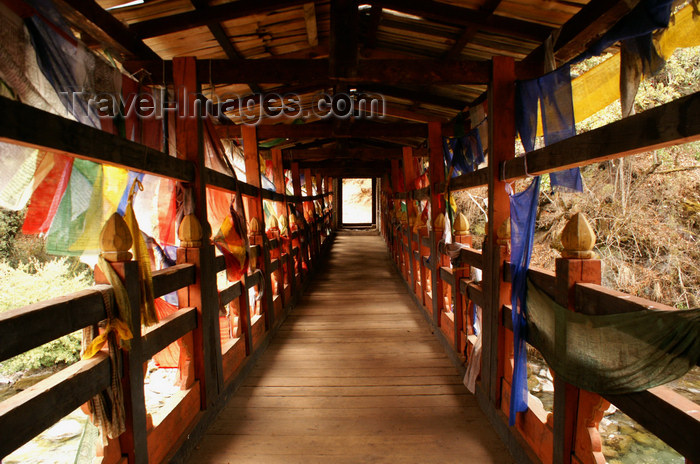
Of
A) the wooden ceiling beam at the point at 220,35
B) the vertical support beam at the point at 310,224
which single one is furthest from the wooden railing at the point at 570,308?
the vertical support beam at the point at 310,224

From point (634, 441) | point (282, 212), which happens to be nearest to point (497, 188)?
point (282, 212)

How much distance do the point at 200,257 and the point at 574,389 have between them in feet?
7.42

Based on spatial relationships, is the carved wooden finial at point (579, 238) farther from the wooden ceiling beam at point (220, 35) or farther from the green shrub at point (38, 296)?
the green shrub at point (38, 296)

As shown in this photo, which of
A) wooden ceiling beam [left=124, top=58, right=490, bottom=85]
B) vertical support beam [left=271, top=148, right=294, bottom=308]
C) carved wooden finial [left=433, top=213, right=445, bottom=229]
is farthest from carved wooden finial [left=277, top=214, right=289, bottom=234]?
wooden ceiling beam [left=124, top=58, right=490, bottom=85]

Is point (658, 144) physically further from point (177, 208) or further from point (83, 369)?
point (177, 208)

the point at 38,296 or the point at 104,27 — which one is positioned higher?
the point at 104,27

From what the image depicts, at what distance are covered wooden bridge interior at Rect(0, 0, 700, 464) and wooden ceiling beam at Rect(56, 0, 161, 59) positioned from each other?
14 millimetres

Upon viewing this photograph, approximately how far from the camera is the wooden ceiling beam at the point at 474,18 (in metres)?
2.63

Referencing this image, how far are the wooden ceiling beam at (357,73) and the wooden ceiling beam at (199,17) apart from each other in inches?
10.7

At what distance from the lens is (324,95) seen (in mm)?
5039

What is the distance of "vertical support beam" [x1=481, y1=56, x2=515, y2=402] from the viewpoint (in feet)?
7.73

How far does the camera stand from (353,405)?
8.97 feet

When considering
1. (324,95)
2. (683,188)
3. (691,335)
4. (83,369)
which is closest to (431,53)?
(324,95)

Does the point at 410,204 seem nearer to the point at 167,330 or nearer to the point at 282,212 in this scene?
the point at 282,212
